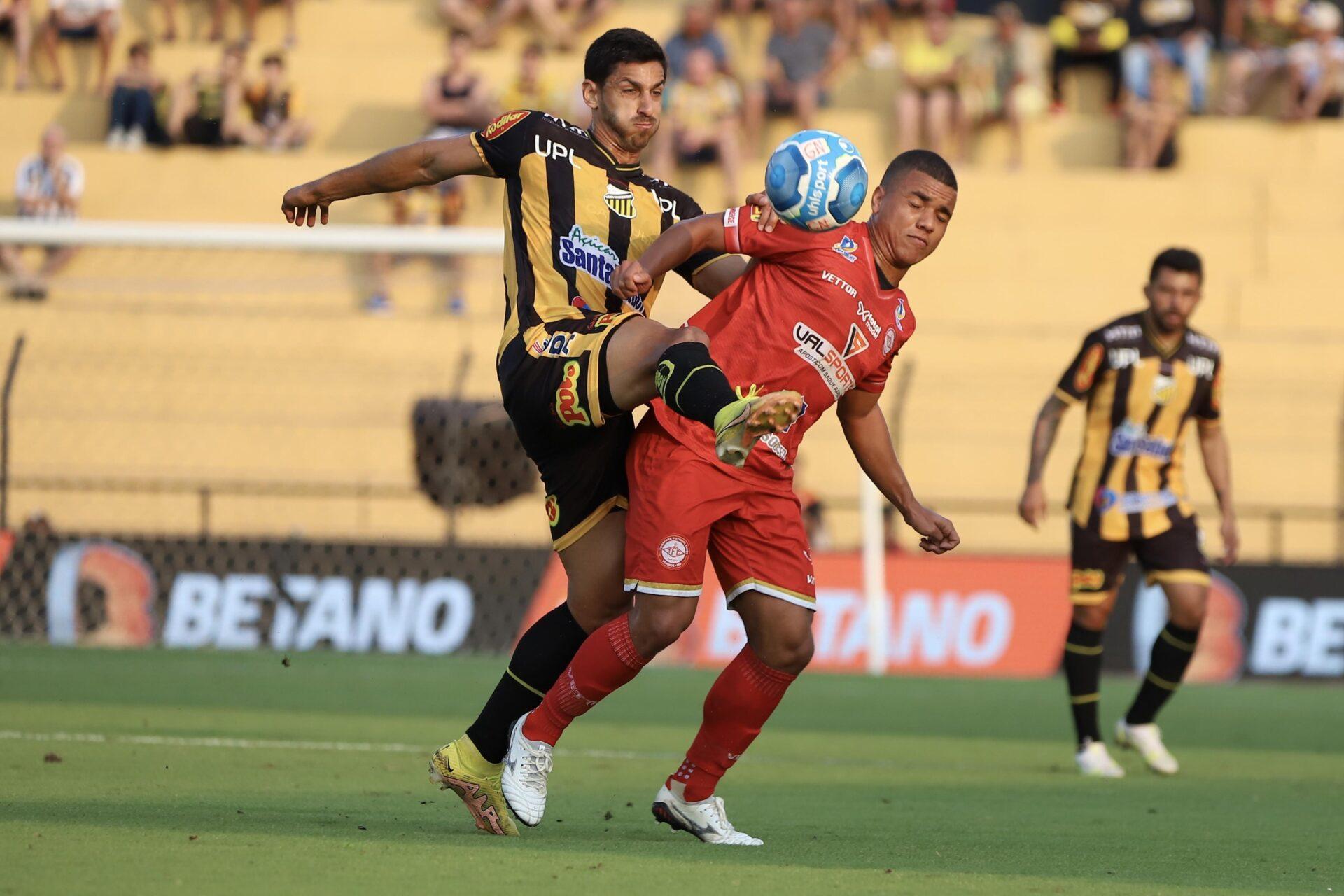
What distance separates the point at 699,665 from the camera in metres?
13.9

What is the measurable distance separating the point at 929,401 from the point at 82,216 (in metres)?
9.49

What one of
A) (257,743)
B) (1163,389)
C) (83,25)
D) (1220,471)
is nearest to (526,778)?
(257,743)

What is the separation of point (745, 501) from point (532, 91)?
14.6 m

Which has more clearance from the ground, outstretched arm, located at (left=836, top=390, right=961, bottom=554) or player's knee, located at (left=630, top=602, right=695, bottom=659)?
outstretched arm, located at (left=836, top=390, right=961, bottom=554)

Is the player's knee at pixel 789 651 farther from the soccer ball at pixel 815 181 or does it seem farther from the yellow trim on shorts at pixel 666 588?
the soccer ball at pixel 815 181

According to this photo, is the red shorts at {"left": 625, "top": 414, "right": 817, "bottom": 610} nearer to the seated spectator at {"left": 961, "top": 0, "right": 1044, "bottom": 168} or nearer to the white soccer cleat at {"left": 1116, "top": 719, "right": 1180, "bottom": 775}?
the white soccer cleat at {"left": 1116, "top": 719, "right": 1180, "bottom": 775}

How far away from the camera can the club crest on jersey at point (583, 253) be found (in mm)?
5707

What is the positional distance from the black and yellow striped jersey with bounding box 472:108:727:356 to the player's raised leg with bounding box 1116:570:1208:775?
13.3 feet

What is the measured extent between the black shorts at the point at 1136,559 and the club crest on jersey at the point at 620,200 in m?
3.91

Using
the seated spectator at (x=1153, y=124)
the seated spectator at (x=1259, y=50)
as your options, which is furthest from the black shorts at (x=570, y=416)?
the seated spectator at (x=1259, y=50)

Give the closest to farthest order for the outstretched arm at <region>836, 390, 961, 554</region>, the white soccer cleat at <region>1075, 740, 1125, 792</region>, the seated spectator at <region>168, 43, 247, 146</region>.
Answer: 1. the outstretched arm at <region>836, 390, 961, 554</region>
2. the white soccer cleat at <region>1075, 740, 1125, 792</region>
3. the seated spectator at <region>168, 43, 247, 146</region>

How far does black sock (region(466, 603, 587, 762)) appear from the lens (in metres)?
5.76

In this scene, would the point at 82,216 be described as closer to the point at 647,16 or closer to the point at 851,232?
the point at 647,16

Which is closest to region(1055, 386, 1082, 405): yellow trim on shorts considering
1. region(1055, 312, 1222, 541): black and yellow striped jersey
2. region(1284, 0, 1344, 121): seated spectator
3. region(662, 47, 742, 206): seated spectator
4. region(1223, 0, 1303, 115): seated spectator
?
region(1055, 312, 1222, 541): black and yellow striped jersey
